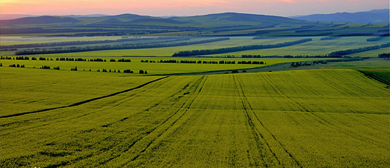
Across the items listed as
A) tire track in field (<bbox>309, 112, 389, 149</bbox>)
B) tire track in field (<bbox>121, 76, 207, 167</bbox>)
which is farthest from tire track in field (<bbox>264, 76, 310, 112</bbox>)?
tire track in field (<bbox>121, 76, 207, 167</bbox>)

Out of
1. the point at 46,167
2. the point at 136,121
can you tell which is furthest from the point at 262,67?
the point at 46,167

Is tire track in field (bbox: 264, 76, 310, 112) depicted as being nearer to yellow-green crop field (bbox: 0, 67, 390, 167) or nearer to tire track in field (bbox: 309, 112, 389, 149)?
yellow-green crop field (bbox: 0, 67, 390, 167)

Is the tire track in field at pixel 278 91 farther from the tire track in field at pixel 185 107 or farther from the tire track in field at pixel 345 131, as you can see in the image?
the tire track in field at pixel 185 107

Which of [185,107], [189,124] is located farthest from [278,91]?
[189,124]

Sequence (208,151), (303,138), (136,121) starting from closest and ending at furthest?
(208,151) < (303,138) < (136,121)

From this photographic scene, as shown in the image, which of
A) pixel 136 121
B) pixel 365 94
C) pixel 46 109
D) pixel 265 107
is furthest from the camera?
pixel 365 94

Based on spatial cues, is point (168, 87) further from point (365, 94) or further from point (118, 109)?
point (365, 94)

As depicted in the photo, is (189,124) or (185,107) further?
(185,107)

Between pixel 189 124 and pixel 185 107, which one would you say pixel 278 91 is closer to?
pixel 185 107

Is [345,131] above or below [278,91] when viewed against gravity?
below
